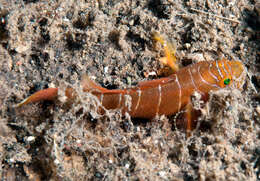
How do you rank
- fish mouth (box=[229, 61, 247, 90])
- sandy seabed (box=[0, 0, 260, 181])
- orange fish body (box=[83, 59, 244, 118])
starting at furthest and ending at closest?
fish mouth (box=[229, 61, 247, 90]), orange fish body (box=[83, 59, 244, 118]), sandy seabed (box=[0, 0, 260, 181])

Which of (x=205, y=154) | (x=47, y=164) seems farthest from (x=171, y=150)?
(x=47, y=164)

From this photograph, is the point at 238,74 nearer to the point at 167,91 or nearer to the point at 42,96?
the point at 167,91

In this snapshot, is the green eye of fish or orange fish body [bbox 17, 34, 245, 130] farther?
the green eye of fish

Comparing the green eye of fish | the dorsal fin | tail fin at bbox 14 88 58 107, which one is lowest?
tail fin at bbox 14 88 58 107

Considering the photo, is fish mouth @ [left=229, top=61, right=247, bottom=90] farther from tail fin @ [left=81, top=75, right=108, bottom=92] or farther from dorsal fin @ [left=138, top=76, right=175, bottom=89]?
tail fin @ [left=81, top=75, right=108, bottom=92]

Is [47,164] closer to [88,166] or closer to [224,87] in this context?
[88,166]

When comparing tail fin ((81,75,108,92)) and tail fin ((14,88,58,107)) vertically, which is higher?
tail fin ((81,75,108,92))

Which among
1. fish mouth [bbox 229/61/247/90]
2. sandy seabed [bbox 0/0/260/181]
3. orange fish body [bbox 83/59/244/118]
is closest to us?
sandy seabed [bbox 0/0/260/181]

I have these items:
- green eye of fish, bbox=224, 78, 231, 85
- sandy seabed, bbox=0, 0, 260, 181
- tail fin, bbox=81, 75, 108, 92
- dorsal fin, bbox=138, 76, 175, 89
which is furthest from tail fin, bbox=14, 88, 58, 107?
green eye of fish, bbox=224, 78, 231, 85
